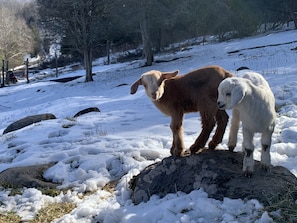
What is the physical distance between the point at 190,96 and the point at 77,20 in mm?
23548

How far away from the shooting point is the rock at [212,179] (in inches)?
144

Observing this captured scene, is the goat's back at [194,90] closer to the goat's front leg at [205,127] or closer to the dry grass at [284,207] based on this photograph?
the goat's front leg at [205,127]

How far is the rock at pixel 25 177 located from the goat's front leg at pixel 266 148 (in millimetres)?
3085

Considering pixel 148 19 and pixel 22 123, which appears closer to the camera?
pixel 22 123

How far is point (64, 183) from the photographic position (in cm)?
557

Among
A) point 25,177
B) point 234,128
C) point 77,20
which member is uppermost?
point 77,20

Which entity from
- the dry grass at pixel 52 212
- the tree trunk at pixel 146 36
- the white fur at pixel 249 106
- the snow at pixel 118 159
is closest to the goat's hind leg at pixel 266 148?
the white fur at pixel 249 106

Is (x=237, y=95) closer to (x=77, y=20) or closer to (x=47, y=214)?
(x=47, y=214)

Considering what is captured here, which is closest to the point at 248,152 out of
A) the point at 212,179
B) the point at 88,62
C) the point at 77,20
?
the point at 212,179

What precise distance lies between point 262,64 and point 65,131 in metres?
11.3

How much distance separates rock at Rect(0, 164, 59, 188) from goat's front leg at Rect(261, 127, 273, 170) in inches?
121

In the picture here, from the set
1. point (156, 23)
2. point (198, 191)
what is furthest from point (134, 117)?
point (156, 23)

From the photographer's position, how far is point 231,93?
3.60 meters

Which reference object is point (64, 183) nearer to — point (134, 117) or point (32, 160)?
point (32, 160)
